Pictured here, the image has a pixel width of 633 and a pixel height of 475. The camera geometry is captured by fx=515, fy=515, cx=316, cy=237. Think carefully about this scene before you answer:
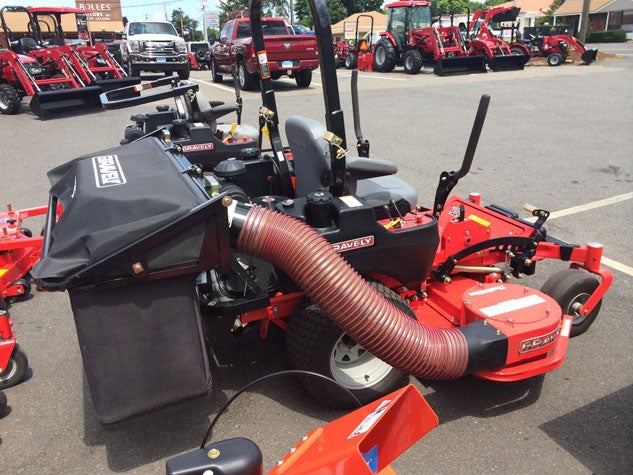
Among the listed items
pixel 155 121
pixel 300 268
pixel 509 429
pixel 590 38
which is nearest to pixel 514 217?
pixel 509 429

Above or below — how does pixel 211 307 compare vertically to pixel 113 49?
below

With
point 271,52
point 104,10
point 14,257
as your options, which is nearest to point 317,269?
point 14,257

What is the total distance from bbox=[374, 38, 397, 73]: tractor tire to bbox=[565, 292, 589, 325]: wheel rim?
17.2 meters

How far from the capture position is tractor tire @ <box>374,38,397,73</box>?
19.0m

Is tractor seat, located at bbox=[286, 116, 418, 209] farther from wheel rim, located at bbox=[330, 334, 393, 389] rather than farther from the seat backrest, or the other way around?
wheel rim, located at bbox=[330, 334, 393, 389]

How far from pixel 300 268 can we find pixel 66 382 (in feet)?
5.84

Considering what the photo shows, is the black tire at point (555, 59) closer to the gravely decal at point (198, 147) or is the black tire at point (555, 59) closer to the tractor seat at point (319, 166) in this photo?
the gravely decal at point (198, 147)

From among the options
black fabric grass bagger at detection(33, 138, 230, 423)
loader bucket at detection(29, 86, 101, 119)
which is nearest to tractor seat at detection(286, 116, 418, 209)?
black fabric grass bagger at detection(33, 138, 230, 423)

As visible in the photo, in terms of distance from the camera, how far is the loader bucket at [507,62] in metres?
17.8

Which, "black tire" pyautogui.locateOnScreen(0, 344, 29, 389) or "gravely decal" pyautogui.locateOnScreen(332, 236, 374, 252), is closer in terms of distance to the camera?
"gravely decal" pyautogui.locateOnScreen(332, 236, 374, 252)

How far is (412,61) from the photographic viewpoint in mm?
18031

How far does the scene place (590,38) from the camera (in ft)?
143

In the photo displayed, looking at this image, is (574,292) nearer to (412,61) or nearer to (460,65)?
(460,65)

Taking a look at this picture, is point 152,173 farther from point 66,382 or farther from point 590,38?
point 590,38
